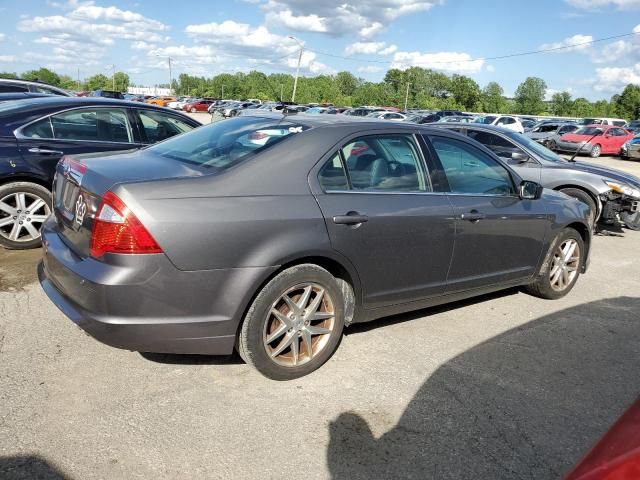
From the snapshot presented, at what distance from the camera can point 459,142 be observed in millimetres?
4324

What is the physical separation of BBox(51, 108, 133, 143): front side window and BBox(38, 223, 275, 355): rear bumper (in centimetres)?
318

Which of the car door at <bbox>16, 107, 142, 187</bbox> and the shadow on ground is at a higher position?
the car door at <bbox>16, 107, 142, 187</bbox>

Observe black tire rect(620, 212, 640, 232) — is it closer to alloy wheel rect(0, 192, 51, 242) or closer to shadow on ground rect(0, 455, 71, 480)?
alloy wheel rect(0, 192, 51, 242)

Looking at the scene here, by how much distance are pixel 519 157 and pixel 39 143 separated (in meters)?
6.55

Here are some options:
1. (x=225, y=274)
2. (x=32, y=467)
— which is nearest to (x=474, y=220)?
(x=225, y=274)

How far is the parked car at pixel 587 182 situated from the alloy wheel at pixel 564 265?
9.43 ft

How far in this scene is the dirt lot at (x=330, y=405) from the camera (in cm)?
260

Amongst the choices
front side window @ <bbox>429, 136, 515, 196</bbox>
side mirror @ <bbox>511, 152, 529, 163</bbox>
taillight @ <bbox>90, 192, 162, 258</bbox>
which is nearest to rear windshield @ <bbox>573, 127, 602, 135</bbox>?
side mirror @ <bbox>511, 152, 529, 163</bbox>

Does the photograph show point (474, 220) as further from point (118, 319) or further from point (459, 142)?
point (118, 319)

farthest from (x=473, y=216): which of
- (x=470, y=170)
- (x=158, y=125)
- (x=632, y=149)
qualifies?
(x=632, y=149)

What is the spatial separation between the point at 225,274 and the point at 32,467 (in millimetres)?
1266

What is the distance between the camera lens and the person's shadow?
8.77ft

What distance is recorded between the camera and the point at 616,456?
4.25 ft

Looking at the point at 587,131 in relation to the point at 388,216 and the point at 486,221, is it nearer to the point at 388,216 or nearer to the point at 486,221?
the point at 486,221
